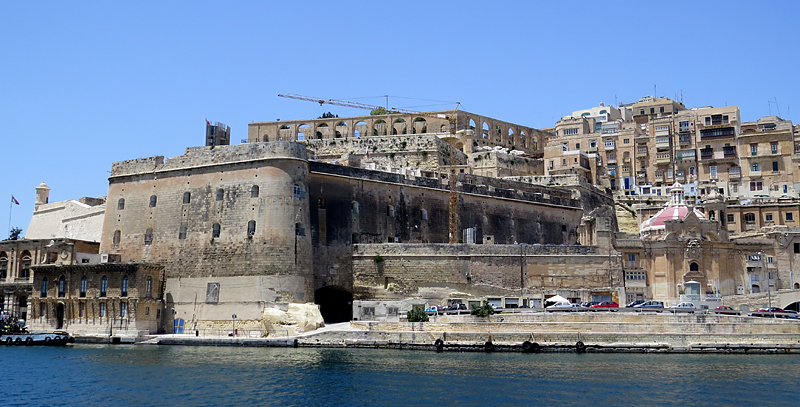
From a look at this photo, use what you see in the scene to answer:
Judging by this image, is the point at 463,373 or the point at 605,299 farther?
the point at 605,299

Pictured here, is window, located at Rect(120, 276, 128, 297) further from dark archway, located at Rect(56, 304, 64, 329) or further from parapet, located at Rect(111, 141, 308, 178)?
parapet, located at Rect(111, 141, 308, 178)

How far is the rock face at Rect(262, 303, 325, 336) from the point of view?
37.8 metres

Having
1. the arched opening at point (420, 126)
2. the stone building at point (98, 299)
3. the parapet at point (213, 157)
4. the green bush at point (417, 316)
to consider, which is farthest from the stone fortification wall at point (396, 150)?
the green bush at point (417, 316)

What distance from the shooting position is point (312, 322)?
126ft

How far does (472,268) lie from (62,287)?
842 inches

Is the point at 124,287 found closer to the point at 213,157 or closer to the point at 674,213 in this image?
the point at 213,157

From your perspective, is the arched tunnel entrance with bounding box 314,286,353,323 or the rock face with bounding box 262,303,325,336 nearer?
the rock face with bounding box 262,303,325,336

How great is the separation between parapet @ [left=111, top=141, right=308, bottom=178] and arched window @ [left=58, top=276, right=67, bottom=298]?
7008 millimetres

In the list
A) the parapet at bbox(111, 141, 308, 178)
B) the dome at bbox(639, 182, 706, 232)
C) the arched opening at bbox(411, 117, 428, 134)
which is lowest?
the dome at bbox(639, 182, 706, 232)

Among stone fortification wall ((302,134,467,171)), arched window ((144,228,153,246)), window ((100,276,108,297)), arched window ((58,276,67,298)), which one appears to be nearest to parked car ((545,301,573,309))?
stone fortification wall ((302,134,467,171))

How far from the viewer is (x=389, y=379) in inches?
1081

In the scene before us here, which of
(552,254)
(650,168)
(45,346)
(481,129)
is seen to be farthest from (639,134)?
(45,346)

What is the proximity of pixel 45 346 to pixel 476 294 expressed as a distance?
71.4 ft

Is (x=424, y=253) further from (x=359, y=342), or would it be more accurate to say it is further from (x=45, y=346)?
(x=45, y=346)
